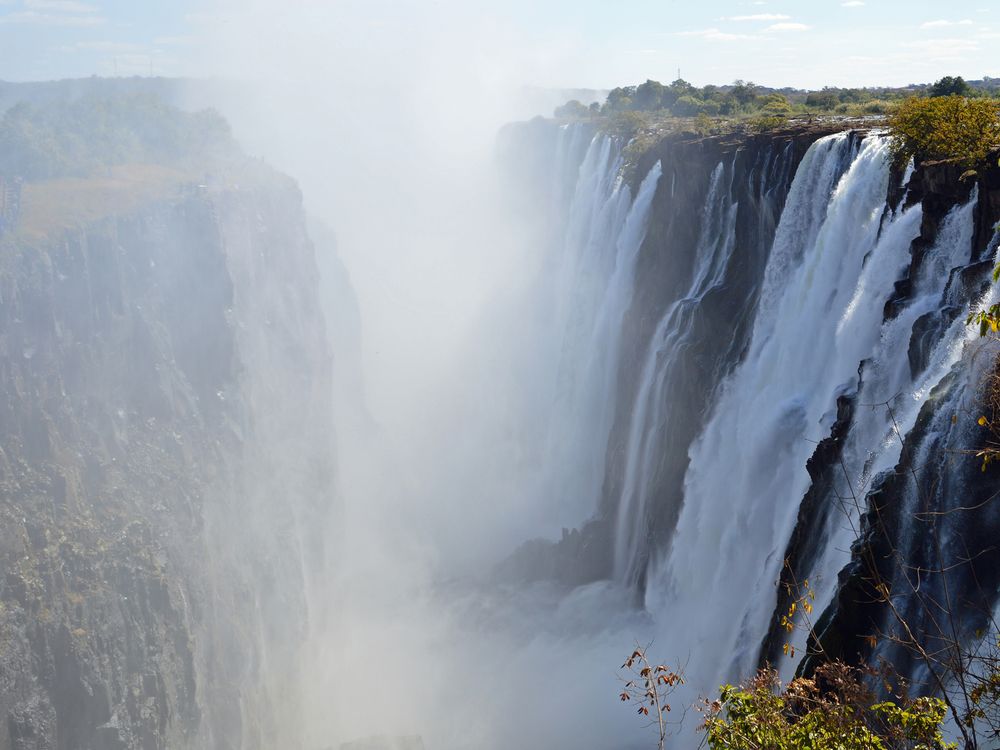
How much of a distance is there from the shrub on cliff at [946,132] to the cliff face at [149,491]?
16.8 meters

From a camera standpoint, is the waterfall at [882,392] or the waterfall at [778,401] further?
the waterfall at [778,401]

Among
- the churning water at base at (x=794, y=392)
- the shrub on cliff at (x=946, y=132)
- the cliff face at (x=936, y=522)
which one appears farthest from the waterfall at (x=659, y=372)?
the cliff face at (x=936, y=522)

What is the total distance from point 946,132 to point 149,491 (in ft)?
57.4

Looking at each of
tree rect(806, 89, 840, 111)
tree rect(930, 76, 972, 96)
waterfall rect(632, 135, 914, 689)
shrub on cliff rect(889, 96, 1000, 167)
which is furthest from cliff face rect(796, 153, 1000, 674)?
tree rect(806, 89, 840, 111)

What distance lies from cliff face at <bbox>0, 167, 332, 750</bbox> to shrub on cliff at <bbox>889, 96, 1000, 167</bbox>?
55.2 ft

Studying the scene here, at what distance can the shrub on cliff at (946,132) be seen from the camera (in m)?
13.6

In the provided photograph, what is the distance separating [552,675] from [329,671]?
695cm

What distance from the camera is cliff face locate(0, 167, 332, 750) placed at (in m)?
16.7

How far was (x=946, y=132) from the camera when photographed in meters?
14.4

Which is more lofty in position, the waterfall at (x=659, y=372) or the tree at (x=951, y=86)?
the tree at (x=951, y=86)

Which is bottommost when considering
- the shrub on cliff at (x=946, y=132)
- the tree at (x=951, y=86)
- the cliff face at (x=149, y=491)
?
the cliff face at (x=149, y=491)

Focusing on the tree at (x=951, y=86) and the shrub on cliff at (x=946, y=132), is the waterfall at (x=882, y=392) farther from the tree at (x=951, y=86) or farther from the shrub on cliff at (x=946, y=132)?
the tree at (x=951, y=86)

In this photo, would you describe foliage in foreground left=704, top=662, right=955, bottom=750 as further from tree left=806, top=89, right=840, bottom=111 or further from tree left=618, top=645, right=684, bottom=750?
tree left=806, top=89, right=840, bottom=111

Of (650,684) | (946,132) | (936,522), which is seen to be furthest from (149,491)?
(946,132)
